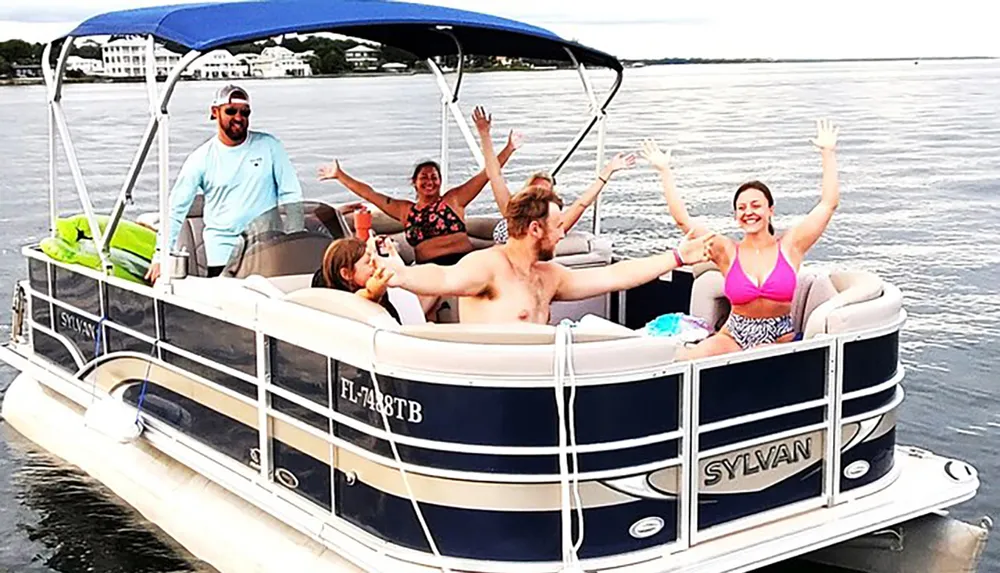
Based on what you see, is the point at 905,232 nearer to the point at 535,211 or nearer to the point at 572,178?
the point at 572,178

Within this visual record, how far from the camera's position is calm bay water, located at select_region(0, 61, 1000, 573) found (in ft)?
24.4

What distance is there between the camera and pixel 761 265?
509cm

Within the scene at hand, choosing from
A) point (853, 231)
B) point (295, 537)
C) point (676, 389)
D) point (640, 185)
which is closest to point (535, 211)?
point (676, 389)

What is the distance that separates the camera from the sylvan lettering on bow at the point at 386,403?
425 centimetres

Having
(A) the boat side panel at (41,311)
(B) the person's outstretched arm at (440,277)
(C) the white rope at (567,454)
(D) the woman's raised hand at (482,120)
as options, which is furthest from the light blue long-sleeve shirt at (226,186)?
(C) the white rope at (567,454)

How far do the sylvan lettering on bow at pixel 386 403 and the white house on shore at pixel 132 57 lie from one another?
6.65 feet

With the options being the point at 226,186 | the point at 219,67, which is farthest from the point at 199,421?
the point at 219,67

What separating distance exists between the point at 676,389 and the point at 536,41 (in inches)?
121

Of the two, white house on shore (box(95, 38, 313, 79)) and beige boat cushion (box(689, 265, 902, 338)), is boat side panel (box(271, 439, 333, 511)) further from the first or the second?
beige boat cushion (box(689, 265, 902, 338))

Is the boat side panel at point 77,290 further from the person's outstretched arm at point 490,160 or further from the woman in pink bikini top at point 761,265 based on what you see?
the woman in pink bikini top at point 761,265

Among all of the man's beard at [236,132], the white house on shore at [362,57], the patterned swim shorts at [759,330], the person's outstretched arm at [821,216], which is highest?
the white house on shore at [362,57]

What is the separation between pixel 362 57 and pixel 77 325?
8.27 feet

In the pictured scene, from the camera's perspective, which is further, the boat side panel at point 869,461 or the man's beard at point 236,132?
the man's beard at point 236,132

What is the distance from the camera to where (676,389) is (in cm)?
430
